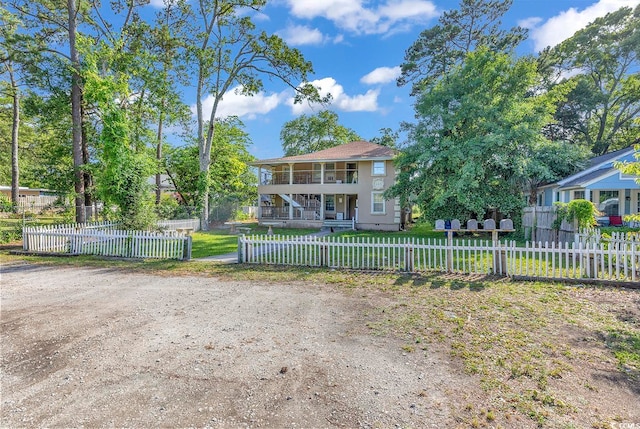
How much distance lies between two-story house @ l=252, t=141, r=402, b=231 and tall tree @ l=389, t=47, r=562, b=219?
16.5ft

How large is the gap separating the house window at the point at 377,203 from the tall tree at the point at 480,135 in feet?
17.1

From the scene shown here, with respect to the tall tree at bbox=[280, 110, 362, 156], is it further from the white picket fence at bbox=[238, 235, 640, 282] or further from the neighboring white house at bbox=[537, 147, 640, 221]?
the white picket fence at bbox=[238, 235, 640, 282]

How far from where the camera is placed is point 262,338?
4.73m

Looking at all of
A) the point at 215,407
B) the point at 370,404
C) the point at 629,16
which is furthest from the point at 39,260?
the point at 629,16

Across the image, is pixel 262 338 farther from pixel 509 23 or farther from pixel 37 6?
pixel 509 23

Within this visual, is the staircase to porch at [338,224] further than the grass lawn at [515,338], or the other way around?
the staircase to porch at [338,224]

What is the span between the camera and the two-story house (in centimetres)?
2417

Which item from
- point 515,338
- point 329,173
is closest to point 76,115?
point 329,173

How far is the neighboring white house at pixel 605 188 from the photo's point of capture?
50.7ft

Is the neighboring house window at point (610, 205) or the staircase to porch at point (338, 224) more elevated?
the neighboring house window at point (610, 205)

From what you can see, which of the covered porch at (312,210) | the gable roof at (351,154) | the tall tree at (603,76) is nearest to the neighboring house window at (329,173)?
the gable roof at (351,154)

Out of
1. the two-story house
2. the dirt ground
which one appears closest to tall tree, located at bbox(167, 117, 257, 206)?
the two-story house

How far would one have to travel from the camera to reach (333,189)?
25.5 meters

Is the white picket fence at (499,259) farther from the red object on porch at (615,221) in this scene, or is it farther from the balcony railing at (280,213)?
the balcony railing at (280,213)
